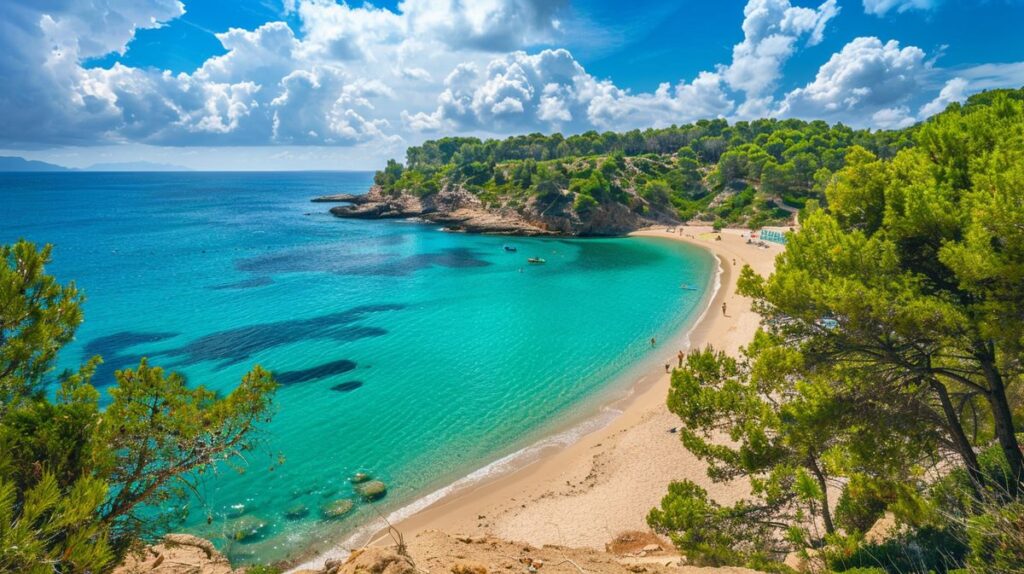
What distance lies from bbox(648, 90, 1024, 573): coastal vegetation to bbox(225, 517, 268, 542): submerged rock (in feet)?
45.5

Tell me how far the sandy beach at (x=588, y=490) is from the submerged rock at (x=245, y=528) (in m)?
4.89

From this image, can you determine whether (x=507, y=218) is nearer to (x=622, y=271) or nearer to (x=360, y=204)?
(x=622, y=271)

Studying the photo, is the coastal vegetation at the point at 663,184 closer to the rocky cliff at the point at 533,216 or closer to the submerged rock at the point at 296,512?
the rocky cliff at the point at 533,216

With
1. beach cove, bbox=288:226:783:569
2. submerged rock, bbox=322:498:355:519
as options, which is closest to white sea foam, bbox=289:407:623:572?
beach cove, bbox=288:226:783:569

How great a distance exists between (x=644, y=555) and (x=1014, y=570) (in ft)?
31.5

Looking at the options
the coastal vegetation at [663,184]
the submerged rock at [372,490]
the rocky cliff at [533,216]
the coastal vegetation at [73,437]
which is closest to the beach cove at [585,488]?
the submerged rock at [372,490]

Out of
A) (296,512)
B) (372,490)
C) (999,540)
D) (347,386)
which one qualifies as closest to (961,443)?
(999,540)

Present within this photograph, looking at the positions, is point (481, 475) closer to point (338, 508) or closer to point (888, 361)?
point (338, 508)

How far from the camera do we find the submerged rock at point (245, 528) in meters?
16.0

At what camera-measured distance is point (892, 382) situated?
9.77 m

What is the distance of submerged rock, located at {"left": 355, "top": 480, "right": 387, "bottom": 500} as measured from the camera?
18328 mm

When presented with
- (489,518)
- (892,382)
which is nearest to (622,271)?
(489,518)

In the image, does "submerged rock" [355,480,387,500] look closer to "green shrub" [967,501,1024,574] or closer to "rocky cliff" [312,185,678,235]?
"green shrub" [967,501,1024,574]

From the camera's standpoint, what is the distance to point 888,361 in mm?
9734
